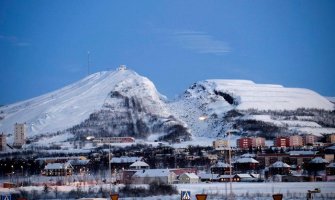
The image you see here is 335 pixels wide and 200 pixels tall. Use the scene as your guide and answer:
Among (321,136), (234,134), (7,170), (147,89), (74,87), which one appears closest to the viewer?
(7,170)

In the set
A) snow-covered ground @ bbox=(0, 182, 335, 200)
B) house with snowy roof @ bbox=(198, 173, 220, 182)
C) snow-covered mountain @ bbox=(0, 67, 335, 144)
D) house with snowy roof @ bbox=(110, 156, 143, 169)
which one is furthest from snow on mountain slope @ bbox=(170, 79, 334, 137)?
snow-covered ground @ bbox=(0, 182, 335, 200)

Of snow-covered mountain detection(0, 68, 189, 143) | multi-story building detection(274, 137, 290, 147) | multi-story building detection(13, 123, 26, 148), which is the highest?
snow-covered mountain detection(0, 68, 189, 143)

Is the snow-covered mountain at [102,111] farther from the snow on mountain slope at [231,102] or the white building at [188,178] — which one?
the white building at [188,178]

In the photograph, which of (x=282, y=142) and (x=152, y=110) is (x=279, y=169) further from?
(x=152, y=110)

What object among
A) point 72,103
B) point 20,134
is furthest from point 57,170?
point 72,103

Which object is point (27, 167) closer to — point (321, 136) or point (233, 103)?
point (321, 136)

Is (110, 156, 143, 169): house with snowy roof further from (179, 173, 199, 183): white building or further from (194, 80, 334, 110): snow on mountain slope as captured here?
(194, 80, 334, 110): snow on mountain slope

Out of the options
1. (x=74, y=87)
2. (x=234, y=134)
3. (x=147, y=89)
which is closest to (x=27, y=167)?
(x=234, y=134)

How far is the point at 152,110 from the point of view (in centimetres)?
15838

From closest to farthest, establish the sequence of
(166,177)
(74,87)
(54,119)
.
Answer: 1. (166,177)
2. (54,119)
3. (74,87)

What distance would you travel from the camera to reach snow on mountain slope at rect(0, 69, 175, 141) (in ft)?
483

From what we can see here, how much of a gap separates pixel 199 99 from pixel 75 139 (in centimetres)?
7096

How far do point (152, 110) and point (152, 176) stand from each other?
10730cm

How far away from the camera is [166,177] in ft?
166
